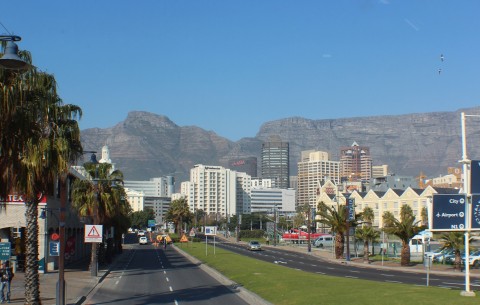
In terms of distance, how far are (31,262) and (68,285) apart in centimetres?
1073

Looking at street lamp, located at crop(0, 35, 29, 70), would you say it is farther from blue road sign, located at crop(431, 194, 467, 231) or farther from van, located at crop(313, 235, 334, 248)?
van, located at crop(313, 235, 334, 248)

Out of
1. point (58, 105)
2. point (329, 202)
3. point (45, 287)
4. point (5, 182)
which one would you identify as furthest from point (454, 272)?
point (329, 202)

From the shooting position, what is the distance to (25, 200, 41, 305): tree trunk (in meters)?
25.5

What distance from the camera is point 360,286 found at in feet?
91.2

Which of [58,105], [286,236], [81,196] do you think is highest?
[58,105]

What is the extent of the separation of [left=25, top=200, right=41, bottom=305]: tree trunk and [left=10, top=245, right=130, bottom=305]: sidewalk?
103 inches

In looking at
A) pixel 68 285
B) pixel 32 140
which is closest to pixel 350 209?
pixel 68 285

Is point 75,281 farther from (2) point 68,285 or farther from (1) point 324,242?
(1) point 324,242

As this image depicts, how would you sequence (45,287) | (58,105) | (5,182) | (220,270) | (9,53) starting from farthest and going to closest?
(220,270) < (45,287) < (58,105) < (5,182) < (9,53)

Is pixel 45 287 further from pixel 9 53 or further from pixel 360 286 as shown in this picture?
pixel 9 53

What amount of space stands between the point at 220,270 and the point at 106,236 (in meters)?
21.6

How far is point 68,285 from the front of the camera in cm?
3650

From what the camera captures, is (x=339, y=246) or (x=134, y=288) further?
(x=339, y=246)

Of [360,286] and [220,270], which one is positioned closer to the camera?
[360,286]
